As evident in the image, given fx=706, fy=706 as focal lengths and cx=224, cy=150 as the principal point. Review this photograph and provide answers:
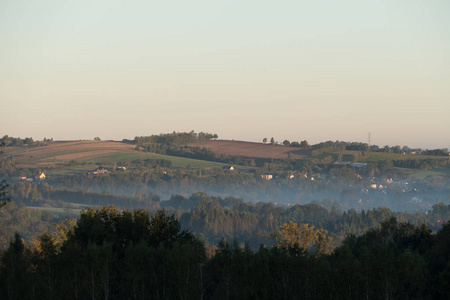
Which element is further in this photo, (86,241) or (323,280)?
(86,241)

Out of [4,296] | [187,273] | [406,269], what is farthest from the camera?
[4,296]

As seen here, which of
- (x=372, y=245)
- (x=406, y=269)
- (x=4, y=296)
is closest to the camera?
(x=406, y=269)

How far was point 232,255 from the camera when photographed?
6844cm

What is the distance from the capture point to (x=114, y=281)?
68438 millimetres

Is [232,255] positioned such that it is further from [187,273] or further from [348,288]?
[348,288]

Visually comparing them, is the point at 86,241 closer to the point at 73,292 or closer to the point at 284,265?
the point at 73,292

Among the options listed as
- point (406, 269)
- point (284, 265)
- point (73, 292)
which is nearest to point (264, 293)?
point (284, 265)

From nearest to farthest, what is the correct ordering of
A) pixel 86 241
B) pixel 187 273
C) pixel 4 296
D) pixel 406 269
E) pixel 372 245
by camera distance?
pixel 406 269 → pixel 187 273 → pixel 4 296 → pixel 86 241 → pixel 372 245

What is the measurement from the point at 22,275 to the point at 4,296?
270cm

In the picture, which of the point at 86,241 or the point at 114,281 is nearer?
the point at 114,281

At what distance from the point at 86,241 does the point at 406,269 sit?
33928mm

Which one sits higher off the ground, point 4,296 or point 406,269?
point 406,269

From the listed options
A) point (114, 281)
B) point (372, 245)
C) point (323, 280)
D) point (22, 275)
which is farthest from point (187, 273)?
point (372, 245)

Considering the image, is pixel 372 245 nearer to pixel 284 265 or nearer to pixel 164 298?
pixel 284 265
